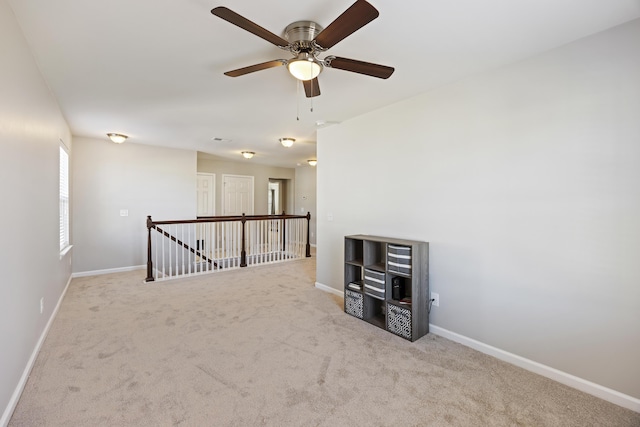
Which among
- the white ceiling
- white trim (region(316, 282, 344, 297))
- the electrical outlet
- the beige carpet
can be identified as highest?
the white ceiling

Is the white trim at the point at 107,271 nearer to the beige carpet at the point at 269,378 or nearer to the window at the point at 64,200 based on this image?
the window at the point at 64,200

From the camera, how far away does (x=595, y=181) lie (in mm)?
2004

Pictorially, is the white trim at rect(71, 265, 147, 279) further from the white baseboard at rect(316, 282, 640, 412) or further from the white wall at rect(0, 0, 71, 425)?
the white baseboard at rect(316, 282, 640, 412)

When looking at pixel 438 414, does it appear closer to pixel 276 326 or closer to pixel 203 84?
pixel 276 326

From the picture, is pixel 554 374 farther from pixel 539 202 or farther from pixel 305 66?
pixel 305 66

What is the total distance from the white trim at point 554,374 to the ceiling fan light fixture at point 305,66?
2.67 metres

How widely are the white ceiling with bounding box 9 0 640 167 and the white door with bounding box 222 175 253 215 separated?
13.9 feet

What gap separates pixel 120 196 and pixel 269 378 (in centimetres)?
502

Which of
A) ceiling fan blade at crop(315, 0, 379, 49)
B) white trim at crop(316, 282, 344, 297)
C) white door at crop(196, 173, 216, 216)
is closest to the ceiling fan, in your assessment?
ceiling fan blade at crop(315, 0, 379, 49)

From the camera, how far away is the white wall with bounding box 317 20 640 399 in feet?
6.30

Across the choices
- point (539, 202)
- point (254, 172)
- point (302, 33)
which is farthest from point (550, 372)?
point (254, 172)

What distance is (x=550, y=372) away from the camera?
2.19 meters

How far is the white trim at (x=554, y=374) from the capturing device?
190 cm

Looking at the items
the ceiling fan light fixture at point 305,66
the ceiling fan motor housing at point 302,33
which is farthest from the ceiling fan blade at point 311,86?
the ceiling fan motor housing at point 302,33
